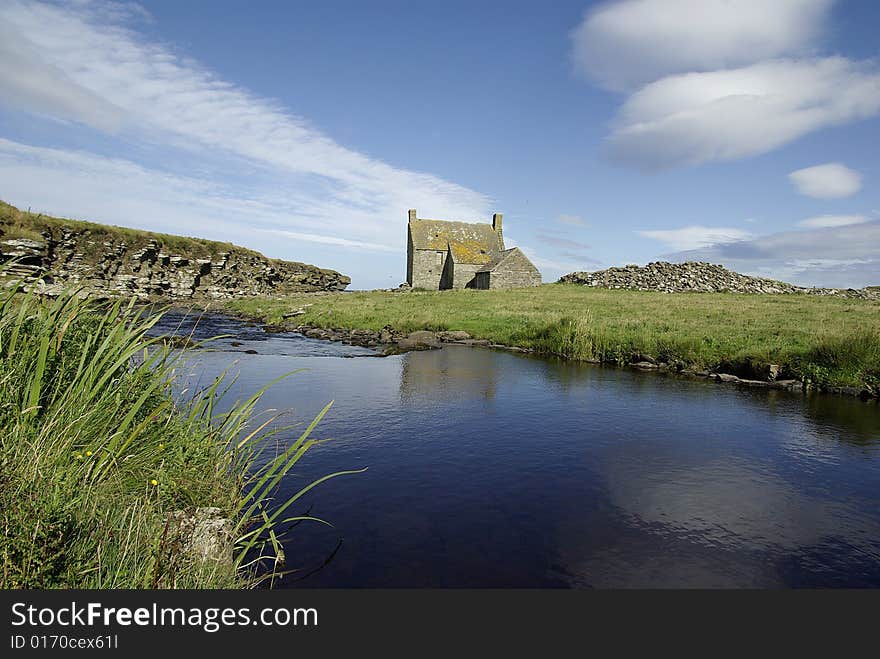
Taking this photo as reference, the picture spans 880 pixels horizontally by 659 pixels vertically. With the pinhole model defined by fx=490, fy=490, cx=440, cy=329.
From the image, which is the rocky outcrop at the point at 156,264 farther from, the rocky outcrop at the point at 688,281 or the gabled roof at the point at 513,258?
the rocky outcrop at the point at 688,281

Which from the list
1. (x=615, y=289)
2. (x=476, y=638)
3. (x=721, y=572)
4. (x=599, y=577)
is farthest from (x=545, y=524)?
(x=615, y=289)

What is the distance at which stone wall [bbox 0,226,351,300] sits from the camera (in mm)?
45125

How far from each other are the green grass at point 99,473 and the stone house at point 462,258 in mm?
57884

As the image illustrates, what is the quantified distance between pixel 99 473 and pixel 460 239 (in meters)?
70.8

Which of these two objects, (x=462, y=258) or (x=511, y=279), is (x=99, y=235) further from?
(x=511, y=279)

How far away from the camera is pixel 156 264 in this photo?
52.4 meters

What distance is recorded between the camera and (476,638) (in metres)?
4.52

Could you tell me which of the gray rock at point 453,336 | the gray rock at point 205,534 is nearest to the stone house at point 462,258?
the gray rock at point 453,336

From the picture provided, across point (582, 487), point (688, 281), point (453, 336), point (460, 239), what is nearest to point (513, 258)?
point (460, 239)

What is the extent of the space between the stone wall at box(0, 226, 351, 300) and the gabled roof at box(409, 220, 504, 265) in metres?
19.2

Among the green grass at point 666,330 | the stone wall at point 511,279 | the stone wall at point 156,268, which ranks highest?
the stone wall at point 511,279

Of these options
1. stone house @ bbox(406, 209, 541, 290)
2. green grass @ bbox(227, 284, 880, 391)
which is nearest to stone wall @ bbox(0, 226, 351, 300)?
green grass @ bbox(227, 284, 880, 391)

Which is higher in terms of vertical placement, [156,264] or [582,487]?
[156,264]

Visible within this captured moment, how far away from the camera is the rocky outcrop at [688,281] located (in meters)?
61.4
